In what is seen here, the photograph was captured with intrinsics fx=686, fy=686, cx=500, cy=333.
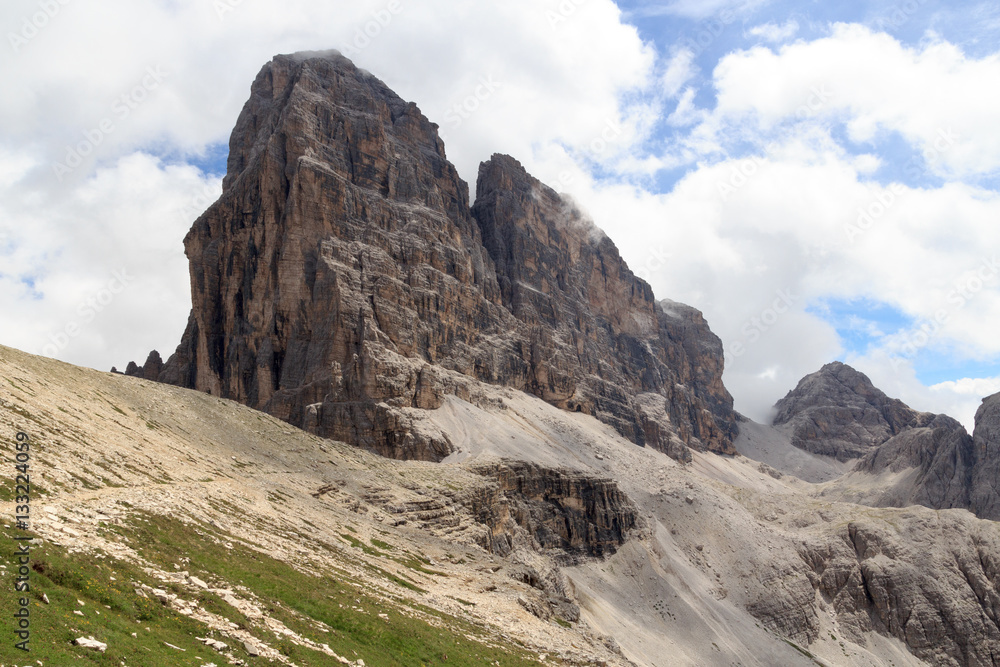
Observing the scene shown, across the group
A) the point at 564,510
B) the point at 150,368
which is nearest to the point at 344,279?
the point at 150,368

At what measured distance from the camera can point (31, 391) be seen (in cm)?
4088

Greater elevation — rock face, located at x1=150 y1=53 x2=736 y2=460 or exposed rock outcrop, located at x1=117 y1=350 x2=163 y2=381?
rock face, located at x1=150 y1=53 x2=736 y2=460

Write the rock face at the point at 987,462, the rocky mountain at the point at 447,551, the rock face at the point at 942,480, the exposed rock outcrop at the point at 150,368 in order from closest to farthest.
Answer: the rocky mountain at the point at 447,551, the exposed rock outcrop at the point at 150,368, the rock face at the point at 987,462, the rock face at the point at 942,480

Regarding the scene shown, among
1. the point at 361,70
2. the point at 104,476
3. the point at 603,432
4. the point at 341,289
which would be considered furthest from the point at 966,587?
the point at 361,70

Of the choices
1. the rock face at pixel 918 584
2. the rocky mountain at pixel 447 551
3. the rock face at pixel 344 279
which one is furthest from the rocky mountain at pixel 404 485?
the rock face at pixel 344 279

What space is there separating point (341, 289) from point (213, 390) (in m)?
36.5

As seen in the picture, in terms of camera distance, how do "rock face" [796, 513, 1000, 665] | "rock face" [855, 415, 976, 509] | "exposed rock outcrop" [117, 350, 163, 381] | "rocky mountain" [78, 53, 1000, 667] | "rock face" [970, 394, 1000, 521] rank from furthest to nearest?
1. "rock face" [855, 415, 976, 509]
2. "rock face" [970, 394, 1000, 521]
3. "exposed rock outcrop" [117, 350, 163, 381]
4. "rock face" [796, 513, 1000, 665]
5. "rocky mountain" [78, 53, 1000, 667]

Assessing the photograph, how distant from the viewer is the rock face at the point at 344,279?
124562 millimetres

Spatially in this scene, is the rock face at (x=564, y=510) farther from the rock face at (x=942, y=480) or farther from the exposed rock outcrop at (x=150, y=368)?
the rock face at (x=942, y=480)

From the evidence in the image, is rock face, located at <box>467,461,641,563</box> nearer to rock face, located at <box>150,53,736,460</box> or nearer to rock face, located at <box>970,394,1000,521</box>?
rock face, located at <box>150,53,736,460</box>

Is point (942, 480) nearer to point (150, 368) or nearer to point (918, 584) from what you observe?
point (918, 584)

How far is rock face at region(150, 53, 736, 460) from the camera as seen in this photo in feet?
409

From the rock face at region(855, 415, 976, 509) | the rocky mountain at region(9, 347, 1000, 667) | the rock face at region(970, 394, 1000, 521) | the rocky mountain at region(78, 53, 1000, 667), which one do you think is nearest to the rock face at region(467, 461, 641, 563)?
the rocky mountain at region(9, 347, 1000, 667)

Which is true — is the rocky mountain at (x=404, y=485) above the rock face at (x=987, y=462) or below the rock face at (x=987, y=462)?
below
